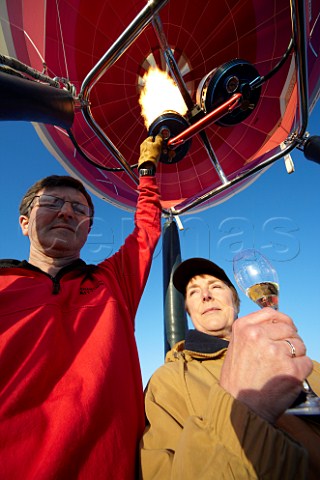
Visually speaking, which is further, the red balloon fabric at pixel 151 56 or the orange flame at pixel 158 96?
the orange flame at pixel 158 96

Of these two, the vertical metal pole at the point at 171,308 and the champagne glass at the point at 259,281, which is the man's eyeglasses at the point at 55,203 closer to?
the champagne glass at the point at 259,281

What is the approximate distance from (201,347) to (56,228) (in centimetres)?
74

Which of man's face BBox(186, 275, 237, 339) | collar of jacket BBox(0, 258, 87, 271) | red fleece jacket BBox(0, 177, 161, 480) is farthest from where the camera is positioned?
man's face BBox(186, 275, 237, 339)

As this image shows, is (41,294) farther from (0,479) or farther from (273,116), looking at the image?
(273,116)

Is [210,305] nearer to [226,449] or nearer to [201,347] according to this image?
[201,347]

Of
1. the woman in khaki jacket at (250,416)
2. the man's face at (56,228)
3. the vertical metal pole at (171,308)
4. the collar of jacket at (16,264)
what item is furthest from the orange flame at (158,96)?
the woman in khaki jacket at (250,416)

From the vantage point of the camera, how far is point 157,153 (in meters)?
1.67

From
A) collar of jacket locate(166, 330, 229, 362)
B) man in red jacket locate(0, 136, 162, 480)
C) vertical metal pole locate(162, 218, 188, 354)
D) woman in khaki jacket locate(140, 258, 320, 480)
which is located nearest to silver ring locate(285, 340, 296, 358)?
woman in khaki jacket locate(140, 258, 320, 480)

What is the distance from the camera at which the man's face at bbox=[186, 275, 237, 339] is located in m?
1.34

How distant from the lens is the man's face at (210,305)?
4.39ft

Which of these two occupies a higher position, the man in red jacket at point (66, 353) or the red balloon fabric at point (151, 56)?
the red balloon fabric at point (151, 56)

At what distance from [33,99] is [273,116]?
2045 millimetres

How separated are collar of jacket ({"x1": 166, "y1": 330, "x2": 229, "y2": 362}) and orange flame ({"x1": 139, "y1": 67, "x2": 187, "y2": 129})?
150 centimetres

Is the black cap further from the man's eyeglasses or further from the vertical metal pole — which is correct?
the man's eyeglasses
